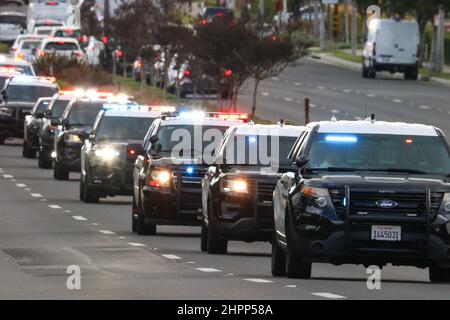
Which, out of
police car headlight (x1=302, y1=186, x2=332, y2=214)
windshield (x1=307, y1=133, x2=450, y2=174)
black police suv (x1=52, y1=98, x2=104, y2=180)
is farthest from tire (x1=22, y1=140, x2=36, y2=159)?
police car headlight (x1=302, y1=186, x2=332, y2=214)

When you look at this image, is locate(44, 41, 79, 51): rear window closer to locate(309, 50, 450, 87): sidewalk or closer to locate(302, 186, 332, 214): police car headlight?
locate(309, 50, 450, 87): sidewalk

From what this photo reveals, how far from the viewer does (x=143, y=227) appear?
27.0m

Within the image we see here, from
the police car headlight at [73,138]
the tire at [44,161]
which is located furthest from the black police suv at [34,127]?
the police car headlight at [73,138]

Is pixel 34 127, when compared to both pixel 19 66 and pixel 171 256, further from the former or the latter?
pixel 171 256

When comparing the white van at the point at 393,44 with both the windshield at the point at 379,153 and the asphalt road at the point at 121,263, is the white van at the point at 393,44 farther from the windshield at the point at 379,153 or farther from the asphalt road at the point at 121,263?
the windshield at the point at 379,153

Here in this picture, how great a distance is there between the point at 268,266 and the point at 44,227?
7.05m

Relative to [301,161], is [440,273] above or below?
below

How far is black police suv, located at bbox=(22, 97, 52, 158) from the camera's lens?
46816 millimetres

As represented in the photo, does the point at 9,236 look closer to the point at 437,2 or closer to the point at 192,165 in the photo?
the point at 192,165

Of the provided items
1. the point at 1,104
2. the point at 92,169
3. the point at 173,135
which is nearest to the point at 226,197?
the point at 173,135

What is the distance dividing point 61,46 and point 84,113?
124ft

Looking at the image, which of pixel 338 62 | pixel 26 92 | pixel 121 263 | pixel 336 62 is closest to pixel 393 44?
pixel 338 62

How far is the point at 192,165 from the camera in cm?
2652

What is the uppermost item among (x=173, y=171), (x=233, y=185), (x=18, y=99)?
(x=233, y=185)
